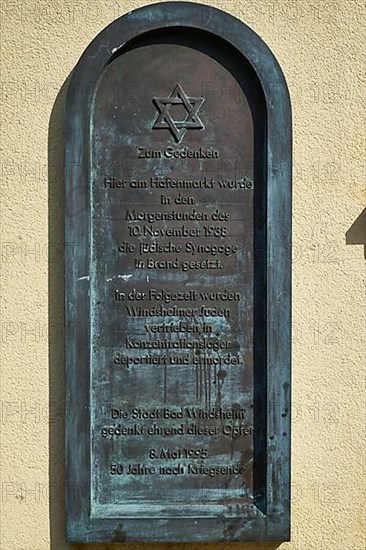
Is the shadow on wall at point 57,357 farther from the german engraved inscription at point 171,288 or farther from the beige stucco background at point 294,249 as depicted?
the german engraved inscription at point 171,288

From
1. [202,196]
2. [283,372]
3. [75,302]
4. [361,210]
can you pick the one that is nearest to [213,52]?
[202,196]

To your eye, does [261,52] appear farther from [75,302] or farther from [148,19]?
[75,302]

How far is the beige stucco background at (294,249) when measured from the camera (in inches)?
135

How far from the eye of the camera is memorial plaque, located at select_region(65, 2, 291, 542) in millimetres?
3350

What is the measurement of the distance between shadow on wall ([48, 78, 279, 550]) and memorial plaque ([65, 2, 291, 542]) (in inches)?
5.5

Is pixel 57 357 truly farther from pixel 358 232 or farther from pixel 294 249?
pixel 358 232

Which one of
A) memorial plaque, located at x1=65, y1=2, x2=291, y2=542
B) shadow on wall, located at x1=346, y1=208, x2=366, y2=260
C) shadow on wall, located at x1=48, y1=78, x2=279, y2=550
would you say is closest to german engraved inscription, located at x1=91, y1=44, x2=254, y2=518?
memorial plaque, located at x1=65, y1=2, x2=291, y2=542

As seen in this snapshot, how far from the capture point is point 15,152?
11.3 feet

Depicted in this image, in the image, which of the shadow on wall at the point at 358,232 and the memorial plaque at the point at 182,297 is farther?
the shadow on wall at the point at 358,232

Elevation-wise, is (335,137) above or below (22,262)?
above

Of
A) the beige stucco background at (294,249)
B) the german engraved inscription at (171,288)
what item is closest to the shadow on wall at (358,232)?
the beige stucco background at (294,249)

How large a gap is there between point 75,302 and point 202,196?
81 cm

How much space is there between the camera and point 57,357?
346 cm

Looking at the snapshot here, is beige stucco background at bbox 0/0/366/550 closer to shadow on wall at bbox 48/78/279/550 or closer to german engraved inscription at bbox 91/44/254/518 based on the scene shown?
shadow on wall at bbox 48/78/279/550
